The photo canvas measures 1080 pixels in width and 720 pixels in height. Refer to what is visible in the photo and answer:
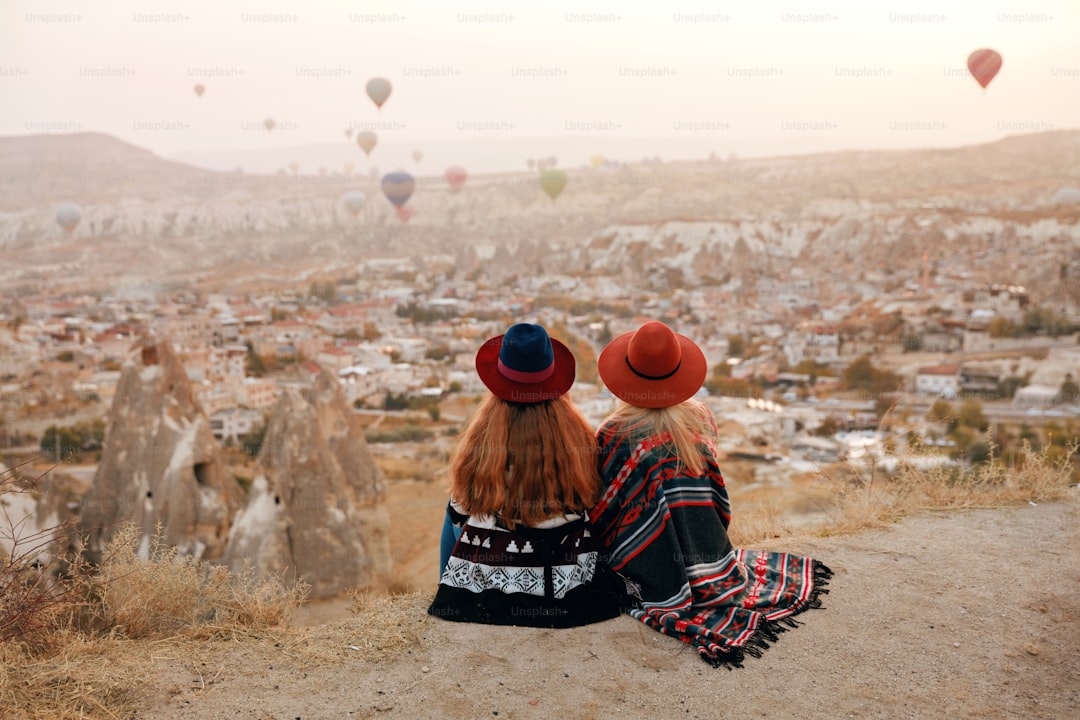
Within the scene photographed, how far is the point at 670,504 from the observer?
2.66 metres

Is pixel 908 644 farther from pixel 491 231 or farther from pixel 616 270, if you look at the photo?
pixel 491 231

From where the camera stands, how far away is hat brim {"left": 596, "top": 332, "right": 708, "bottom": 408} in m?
2.66

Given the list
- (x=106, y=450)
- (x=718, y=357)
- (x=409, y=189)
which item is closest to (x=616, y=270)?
(x=409, y=189)

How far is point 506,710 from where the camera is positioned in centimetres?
232

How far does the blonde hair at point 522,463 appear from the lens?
2.57m

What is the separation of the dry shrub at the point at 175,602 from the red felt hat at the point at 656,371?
155cm

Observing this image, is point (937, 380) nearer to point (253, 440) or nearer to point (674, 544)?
point (253, 440)

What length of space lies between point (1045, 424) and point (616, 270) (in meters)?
32.9

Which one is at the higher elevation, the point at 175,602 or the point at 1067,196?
the point at 1067,196

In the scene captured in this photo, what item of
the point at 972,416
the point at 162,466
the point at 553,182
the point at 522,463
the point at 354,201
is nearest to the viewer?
the point at 522,463

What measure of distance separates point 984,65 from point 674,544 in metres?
30.3

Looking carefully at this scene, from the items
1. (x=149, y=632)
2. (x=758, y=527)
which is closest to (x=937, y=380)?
(x=758, y=527)

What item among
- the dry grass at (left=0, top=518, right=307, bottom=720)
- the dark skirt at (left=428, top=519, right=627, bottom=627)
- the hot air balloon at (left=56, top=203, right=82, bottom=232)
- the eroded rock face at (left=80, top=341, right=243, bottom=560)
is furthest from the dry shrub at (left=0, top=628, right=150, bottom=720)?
the hot air balloon at (left=56, top=203, right=82, bottom=232)

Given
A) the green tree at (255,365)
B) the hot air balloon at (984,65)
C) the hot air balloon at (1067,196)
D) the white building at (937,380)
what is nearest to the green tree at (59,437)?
the green tree at (255,365)
